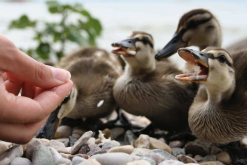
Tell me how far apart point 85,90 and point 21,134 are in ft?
3.88

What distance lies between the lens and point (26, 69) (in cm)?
140

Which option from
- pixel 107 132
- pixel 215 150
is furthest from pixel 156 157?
pixel 107 132

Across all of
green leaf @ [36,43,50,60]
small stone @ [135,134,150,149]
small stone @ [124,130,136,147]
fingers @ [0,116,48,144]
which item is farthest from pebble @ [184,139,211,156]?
green leaf @ [36,43,50,60]

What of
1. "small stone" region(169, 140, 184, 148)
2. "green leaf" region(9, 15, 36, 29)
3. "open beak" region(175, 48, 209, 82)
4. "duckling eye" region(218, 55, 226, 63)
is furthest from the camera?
"green leaf" region(9, 15, 36, 29)

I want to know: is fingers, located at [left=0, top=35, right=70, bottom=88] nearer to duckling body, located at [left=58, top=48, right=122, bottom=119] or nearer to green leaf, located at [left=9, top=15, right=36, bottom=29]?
duckling body, located at [left=58, top=48, right=122, bottom=119]

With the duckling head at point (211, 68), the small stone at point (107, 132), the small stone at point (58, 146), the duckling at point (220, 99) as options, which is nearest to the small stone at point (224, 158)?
the duckling at point (220, 99)

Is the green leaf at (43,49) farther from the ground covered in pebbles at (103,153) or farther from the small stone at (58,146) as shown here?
the small stone at (58,146)

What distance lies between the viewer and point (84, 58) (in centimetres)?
279

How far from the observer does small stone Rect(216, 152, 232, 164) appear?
192 centimetres

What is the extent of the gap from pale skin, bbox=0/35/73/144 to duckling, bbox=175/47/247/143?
654 mm

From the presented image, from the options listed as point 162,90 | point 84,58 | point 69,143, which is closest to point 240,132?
point 162,90

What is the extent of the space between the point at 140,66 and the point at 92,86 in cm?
41

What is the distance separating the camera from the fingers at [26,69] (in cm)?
133

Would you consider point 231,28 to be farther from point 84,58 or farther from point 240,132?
point 240,132
